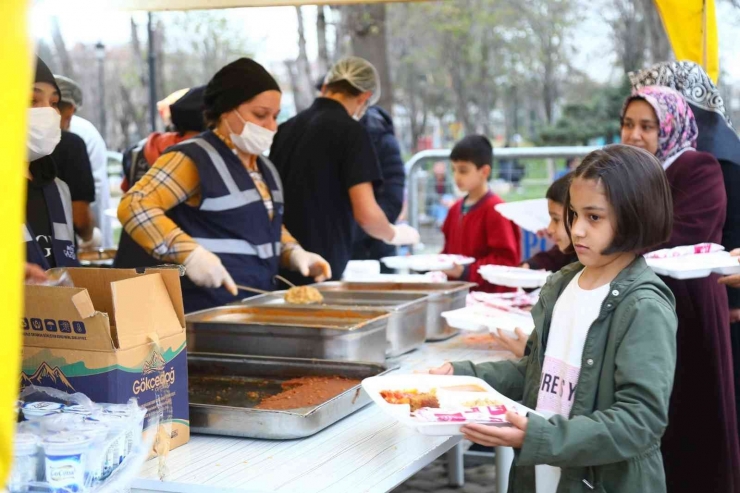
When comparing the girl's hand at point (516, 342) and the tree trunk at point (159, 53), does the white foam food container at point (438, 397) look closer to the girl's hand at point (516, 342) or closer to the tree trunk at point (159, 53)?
the girl's hand at point (516, 342)

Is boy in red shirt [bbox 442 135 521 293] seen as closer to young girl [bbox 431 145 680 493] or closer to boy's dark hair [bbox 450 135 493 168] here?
boy's dark hair [bbox 450 135 493 168]

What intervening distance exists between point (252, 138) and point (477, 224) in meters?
1.63

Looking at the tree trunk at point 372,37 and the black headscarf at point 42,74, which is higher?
the tree trunk at point 372,37

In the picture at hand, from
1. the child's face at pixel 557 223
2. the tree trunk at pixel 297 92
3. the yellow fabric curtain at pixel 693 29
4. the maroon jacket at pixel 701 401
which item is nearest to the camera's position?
the maroon jacket at pixel 701 401

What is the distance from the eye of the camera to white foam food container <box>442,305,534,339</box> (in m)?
2.55

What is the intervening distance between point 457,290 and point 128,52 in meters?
21.7

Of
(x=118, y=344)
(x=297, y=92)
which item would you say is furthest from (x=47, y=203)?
(x=297, y=92)

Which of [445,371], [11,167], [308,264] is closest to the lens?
[11,167]

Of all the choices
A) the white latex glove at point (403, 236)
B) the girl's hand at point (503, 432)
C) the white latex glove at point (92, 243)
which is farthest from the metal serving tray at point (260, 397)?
the white latex glove at point (92, 243)

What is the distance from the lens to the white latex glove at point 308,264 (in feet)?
10.5

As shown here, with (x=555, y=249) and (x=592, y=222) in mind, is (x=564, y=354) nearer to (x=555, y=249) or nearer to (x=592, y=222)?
(x=592, y=222)

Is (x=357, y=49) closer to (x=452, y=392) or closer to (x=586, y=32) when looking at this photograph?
(x=452, y=392)

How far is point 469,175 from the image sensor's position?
448cm

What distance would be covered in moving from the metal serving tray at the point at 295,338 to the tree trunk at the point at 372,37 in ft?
22.2
